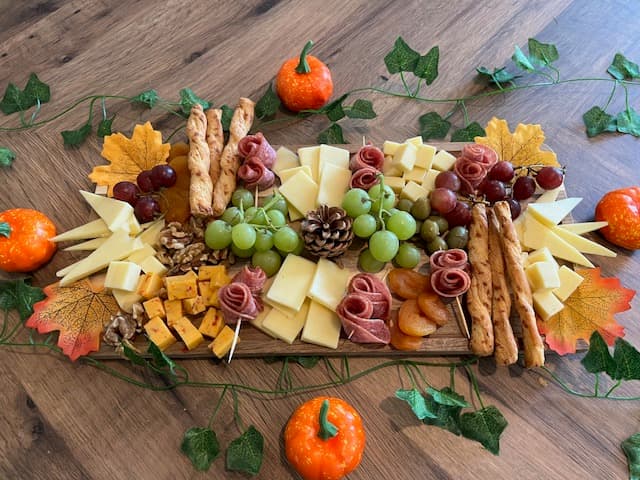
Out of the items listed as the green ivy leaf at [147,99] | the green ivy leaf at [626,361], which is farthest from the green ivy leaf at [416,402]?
the green ivy leaf at [147,99]

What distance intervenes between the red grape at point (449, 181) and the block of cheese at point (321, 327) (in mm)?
482

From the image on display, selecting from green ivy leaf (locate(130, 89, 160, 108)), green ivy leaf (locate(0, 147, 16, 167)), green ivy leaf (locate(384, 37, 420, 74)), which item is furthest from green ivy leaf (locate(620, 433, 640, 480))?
green ivy leaf (locate(0, 147, 16, 167))

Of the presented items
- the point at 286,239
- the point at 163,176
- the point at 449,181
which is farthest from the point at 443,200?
the point at 163,176

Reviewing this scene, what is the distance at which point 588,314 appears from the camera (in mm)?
1293

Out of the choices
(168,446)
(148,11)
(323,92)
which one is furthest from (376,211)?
(148,11)

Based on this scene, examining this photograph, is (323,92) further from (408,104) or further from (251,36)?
(251,36)

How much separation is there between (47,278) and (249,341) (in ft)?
2.06

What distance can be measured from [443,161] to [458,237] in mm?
262

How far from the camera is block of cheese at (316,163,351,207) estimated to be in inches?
54.7

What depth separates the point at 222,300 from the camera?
48.1 inches

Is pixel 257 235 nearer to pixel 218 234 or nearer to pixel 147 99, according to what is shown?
pixel 218 234

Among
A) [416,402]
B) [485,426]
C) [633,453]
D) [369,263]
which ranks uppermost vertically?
[369,263]

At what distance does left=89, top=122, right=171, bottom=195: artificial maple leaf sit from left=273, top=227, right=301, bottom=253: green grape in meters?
0.48

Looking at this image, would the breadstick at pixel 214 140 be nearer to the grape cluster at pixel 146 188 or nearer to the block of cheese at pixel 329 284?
the grape cluster at pixel 146 188
